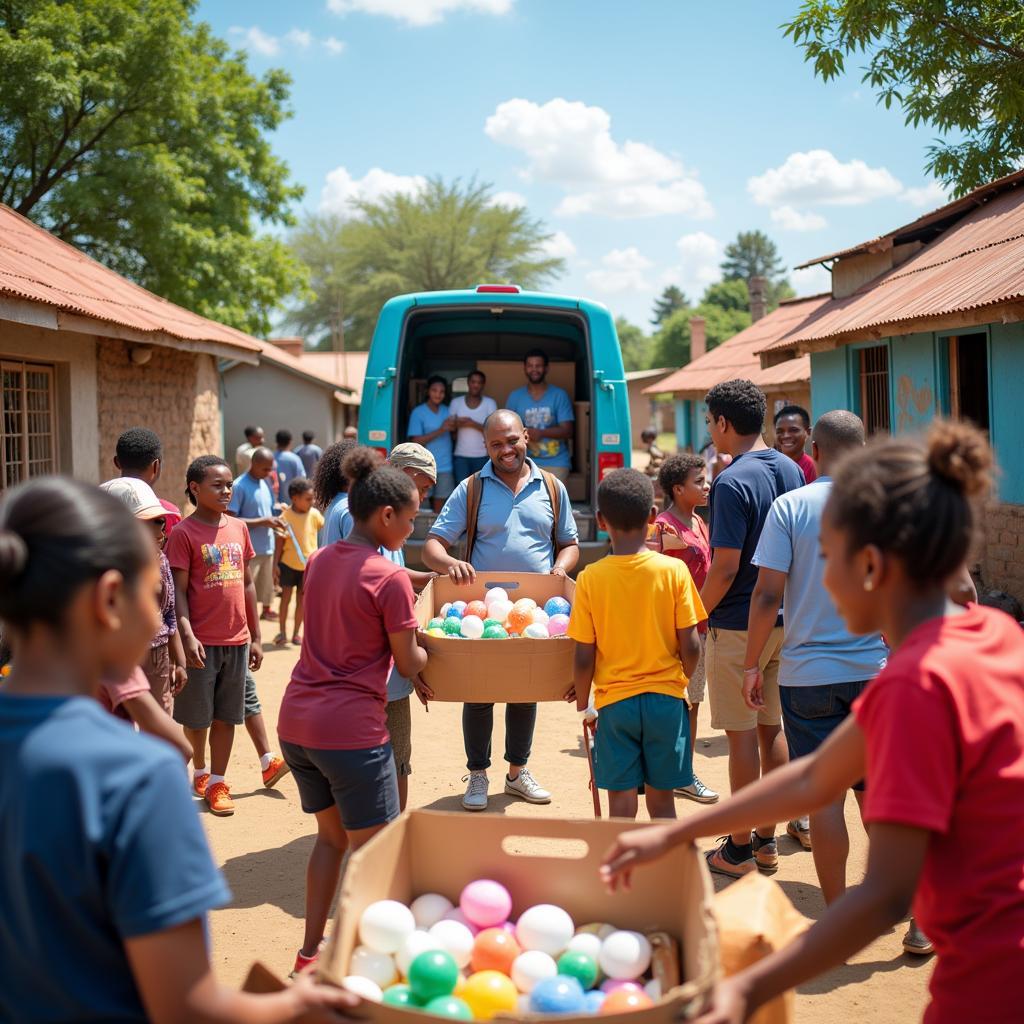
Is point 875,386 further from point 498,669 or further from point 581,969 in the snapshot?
point 581,969

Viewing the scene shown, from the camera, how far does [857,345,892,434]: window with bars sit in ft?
40.1

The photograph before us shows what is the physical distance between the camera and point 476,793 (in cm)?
538

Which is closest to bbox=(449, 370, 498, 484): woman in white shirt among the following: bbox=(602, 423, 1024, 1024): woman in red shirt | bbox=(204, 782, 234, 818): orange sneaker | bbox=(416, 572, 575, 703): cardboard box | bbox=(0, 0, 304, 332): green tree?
bbox=(204, 782, 234, 818): orange sneaker

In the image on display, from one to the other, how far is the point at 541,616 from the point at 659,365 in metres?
72.1

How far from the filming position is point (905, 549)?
1733 mm

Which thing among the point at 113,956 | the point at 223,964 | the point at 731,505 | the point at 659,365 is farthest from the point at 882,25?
the point at 659,365

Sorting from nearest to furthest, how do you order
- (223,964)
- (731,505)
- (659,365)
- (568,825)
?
1. (568,825)
2. (223,964)
3. (731,505)
4. (659,365)

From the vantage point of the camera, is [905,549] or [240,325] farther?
[240,325]

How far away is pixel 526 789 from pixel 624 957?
11.0ft

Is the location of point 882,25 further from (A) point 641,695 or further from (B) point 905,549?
(B) point 905,549

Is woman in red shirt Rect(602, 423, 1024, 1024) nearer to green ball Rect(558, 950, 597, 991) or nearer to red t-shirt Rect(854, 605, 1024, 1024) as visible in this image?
red t-shirt Rect(854, 605, 1024, 1024)

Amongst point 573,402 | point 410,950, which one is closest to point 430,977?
point 410,950

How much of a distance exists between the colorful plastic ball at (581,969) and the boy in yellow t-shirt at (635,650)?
167cm

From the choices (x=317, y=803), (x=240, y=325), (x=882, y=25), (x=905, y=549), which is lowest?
(x=317, y=803)
